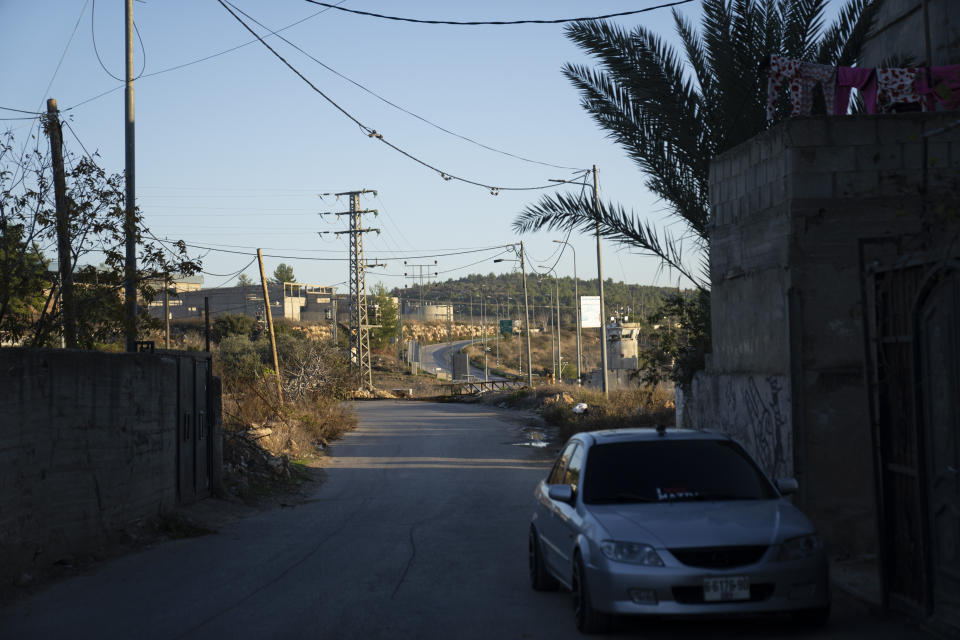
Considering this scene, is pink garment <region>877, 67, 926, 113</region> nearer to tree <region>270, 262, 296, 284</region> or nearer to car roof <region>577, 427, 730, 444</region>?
car roof <region>577, 427, 730, 444</region>

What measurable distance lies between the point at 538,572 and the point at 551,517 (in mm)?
737

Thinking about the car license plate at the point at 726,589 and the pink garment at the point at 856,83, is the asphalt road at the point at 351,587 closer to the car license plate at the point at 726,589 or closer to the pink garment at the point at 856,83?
the car license plate at the point at 726,589

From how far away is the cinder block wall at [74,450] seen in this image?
9.69 metres

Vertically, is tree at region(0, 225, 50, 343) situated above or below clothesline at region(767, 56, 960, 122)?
below

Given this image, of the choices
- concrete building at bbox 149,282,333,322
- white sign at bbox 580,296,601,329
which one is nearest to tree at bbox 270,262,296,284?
concrete building at bbox 149,282,333,322

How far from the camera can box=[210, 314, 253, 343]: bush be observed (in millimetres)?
83938

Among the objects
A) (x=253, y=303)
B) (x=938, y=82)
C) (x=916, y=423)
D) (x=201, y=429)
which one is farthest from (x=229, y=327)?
(x=916, y=423)

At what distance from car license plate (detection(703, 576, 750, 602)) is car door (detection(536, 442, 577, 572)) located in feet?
5.42

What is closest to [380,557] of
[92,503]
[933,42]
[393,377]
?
[92,503]

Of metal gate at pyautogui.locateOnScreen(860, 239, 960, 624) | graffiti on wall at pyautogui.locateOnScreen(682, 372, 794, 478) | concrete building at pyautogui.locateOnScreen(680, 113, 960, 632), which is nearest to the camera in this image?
metal gate at pyautogui.locateOnScreen(860, 239, 960, 624)

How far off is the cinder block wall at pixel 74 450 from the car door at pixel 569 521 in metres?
5.38

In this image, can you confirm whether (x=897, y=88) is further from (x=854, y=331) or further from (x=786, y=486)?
(x=786, y=486)

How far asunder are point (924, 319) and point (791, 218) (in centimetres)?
394

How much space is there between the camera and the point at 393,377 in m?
81.9
